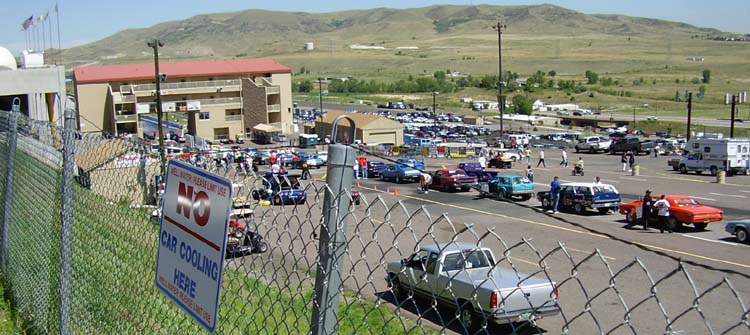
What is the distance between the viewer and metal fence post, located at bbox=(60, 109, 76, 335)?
16.5 ft

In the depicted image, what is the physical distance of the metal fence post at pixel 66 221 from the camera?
502cm

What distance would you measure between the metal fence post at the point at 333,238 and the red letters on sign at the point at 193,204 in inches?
20.5

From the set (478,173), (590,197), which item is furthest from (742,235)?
(478,173)

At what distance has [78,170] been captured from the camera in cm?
739

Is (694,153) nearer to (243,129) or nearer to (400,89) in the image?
(243,129)

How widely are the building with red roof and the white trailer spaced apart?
1523 inches

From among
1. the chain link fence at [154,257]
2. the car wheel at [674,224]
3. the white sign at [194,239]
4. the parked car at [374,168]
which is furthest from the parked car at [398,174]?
the white sign at [194,239]

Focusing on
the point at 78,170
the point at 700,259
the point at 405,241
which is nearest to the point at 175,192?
the point at 78,170

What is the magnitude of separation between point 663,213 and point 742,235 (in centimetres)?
273

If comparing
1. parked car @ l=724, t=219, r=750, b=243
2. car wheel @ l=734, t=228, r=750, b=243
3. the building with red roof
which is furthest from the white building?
the building with red roof

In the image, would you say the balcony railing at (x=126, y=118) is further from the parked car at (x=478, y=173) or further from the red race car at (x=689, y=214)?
the red race car at (x=689, y=214)

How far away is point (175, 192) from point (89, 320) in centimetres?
254

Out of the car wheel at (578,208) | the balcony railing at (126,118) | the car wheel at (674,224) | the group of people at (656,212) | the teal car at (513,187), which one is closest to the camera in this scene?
the group of people at (656,212)

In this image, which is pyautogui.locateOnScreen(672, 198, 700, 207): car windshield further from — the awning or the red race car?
the awning
